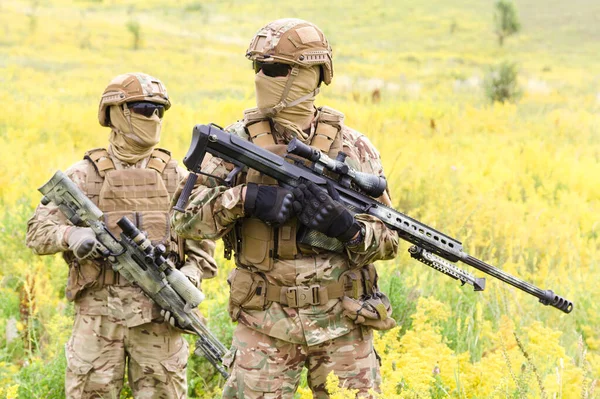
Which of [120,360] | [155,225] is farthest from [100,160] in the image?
[120,360]

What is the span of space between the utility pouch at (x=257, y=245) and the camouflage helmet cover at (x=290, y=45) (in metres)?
0.71

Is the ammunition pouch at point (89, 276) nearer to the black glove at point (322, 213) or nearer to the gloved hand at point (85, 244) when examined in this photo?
the gloved hand at point (85, 244)

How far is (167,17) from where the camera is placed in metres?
52.6

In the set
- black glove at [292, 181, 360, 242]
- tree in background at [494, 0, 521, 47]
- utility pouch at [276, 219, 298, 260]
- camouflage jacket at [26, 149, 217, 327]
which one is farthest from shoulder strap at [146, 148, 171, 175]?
tree in background at [494, 0, 521, 47]

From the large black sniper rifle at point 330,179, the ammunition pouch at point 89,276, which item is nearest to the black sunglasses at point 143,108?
the ammunition pouch at point 89,276

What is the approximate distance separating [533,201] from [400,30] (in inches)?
1969

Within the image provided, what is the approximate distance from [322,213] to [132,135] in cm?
147

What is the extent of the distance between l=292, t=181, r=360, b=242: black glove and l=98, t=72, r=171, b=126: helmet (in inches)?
54.2

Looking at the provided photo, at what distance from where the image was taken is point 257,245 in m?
2.77

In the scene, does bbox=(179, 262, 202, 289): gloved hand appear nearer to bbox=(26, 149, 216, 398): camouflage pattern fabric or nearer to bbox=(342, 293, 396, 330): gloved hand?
bbox=(26, 149, 216, 398): camouflage pattern fabric

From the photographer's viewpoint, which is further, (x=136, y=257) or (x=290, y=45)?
(x=136, y=257)

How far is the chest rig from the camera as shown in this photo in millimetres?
2752

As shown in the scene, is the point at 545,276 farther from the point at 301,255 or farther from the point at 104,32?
the point at 104,32

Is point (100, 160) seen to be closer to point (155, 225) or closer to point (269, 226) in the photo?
point (155, 225)
